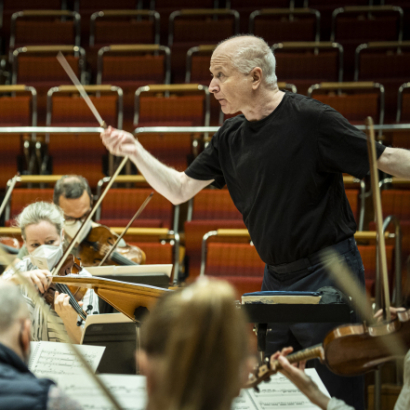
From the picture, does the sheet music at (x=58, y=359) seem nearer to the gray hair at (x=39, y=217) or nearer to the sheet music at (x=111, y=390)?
the sheet music at (x=111, y=390)

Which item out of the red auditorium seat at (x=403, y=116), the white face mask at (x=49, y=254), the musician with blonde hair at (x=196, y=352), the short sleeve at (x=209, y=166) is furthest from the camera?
the red auditorium seat at (x=403, y=116)

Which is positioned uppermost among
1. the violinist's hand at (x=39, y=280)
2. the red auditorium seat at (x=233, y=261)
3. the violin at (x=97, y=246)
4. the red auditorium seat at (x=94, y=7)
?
the red auditorium seat at (x=94, y=7)

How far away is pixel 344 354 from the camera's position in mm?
894

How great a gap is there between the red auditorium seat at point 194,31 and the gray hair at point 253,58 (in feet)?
9.84

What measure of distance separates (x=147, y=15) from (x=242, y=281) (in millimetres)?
3117

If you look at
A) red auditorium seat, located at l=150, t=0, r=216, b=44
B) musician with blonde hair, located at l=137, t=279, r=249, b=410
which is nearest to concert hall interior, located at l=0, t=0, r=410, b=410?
musician with blonde hair, located at l=137, t=279, r=249, b=410

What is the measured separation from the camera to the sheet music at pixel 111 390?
91 cm

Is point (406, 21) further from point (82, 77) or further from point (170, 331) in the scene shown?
point (170, 331)

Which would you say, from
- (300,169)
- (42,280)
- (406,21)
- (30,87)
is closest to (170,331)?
(300,169)

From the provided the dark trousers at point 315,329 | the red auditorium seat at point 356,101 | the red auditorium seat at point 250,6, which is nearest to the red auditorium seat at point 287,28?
the red auditorium seat at point 250,6

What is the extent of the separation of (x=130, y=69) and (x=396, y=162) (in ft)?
10.6

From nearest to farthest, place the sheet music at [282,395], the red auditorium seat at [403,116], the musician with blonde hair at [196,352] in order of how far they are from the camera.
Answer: the musician with blonde hair at [196,352] → the sheet music at [282,395] → the red auditorium seat at [403,116]

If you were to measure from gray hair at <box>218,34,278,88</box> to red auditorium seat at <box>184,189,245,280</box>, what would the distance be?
1.63 m

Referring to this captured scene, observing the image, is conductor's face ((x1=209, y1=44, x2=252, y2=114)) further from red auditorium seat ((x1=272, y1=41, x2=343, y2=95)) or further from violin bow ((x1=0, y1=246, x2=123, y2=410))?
red auditorium seat ((x1=272, y1=41, x2=343, y2=95))
